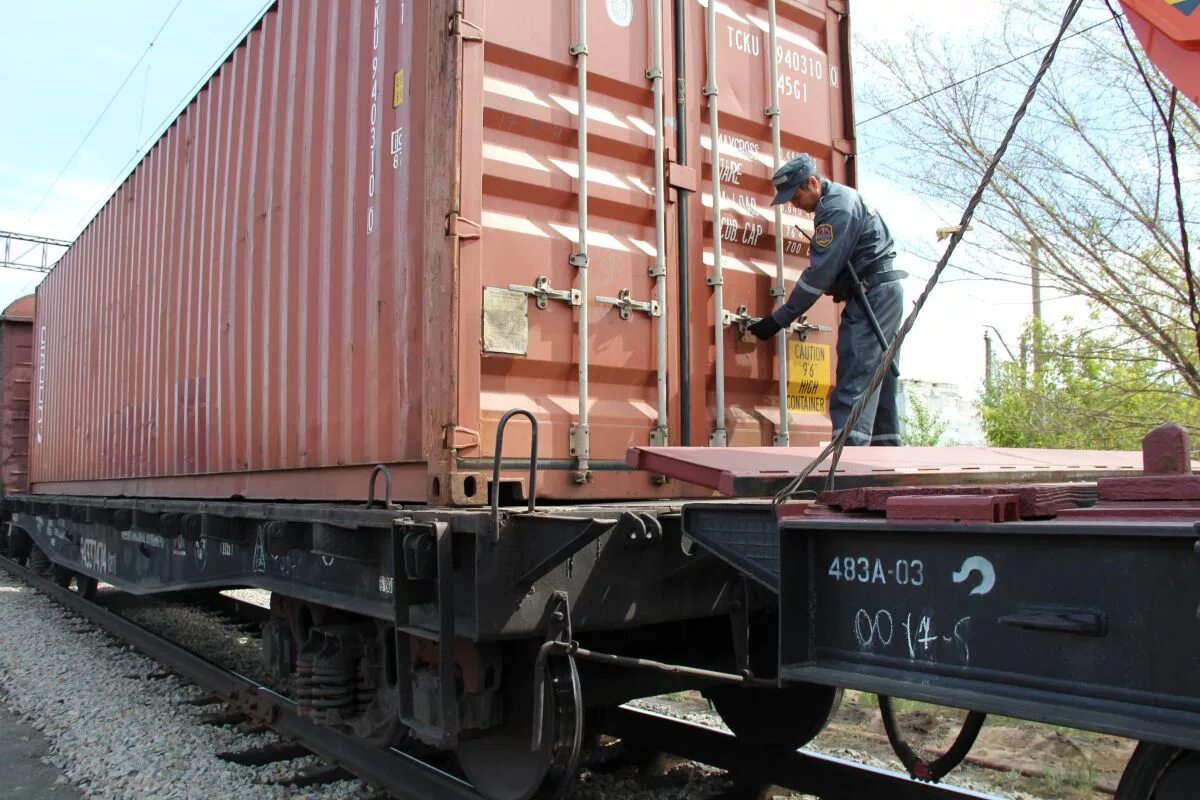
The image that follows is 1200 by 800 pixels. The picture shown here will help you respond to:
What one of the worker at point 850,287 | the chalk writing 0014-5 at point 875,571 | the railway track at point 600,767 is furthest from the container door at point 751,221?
the chalk writing 0014-5 at point 875,571

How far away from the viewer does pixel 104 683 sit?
21.7 ft

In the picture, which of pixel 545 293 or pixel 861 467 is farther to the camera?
pixel 545 293

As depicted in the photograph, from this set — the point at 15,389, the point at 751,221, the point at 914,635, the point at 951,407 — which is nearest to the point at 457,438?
the point at 914,635

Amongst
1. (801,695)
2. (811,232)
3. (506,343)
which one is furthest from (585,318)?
(801,695)

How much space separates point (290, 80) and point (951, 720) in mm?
5041

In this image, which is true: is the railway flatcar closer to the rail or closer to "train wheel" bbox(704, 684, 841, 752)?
"train wheel" bbox(704, 684, 841, 752)

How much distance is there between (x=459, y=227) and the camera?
3373mm

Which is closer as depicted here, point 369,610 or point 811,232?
point 369,610

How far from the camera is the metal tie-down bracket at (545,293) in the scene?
3.57 meters

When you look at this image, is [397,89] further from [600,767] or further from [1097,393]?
[1097,393]

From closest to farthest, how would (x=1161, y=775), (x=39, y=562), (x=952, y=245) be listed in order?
(x=1161, y=775), (x=952, y=245), (x=39, y=562)

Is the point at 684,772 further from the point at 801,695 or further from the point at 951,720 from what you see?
the point at 951,720

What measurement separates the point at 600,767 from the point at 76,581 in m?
9.36

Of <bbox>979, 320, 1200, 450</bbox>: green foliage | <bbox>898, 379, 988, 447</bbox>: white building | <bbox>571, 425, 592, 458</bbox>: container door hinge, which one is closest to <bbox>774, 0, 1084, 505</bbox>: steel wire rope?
<bbox>571, 425, 592, 458</bbox>: container door hinge
